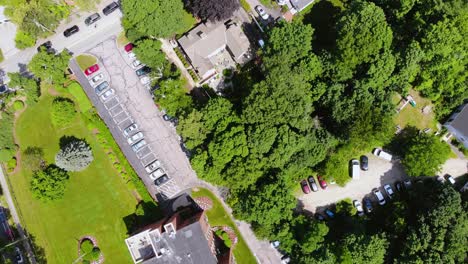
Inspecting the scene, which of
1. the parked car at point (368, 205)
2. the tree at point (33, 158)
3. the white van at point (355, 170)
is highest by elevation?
the tree at point (33, 158)

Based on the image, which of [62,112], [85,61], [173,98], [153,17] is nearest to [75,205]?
[62,112]

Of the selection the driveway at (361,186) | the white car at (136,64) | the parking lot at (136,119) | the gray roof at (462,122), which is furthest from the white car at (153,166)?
A: the gray roof at (462,122)

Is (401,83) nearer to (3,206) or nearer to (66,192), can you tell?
(66,192)

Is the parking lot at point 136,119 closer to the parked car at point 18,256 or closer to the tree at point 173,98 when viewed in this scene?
the tree at point 173,98

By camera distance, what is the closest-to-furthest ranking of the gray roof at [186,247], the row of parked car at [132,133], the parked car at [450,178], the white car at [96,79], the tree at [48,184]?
1. the gray roof at [186,247]
2. the tree at [48,184]
3. the parked car at [450,178]
4. the row of parked car at [132,133]
5. the white car at [96,79]

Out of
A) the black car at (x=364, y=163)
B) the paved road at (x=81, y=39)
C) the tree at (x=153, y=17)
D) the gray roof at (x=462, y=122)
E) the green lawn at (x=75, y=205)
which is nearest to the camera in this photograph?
the tree at (x=153, y=17)

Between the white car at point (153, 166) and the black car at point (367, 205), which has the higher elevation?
the white car at point (153, 166)

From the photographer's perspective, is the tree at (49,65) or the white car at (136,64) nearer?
the tree at (49,65)
